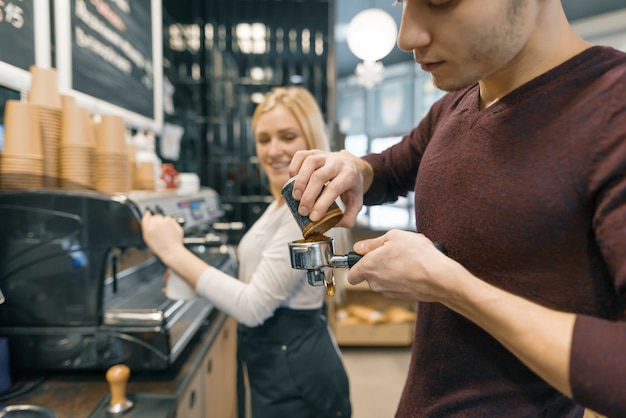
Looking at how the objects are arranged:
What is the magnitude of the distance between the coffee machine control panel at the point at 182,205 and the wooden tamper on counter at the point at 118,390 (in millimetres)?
403

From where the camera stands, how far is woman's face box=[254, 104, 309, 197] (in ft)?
4.64

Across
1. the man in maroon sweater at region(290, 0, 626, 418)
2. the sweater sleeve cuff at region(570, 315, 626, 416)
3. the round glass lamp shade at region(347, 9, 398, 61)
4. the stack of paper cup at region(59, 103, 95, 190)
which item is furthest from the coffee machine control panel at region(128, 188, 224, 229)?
the round glass lamp shade at region(347, 9, 398, 61)

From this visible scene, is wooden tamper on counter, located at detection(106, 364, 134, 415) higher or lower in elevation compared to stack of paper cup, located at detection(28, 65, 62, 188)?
lower

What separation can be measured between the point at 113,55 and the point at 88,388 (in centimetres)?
150

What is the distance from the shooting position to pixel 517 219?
593mm

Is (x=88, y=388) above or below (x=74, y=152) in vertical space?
below

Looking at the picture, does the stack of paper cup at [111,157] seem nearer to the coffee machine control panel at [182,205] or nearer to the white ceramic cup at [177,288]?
the coffee machine control panel at [182,205]

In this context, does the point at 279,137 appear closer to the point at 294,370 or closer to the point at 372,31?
the point at 294,370

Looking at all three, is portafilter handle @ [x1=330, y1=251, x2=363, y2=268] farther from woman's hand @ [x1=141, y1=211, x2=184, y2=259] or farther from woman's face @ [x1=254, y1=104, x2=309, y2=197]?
woman's face @ [x1=254, y1=104, x2=309, y2=197]

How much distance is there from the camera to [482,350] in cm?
68

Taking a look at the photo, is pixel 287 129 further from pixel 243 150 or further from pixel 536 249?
pixel 243 150

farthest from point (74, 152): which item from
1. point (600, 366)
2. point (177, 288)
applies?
point (600, 366)

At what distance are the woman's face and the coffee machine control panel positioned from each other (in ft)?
1.17

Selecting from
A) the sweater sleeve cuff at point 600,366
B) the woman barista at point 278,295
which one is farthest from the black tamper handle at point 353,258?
the woman barista at point 278,295
